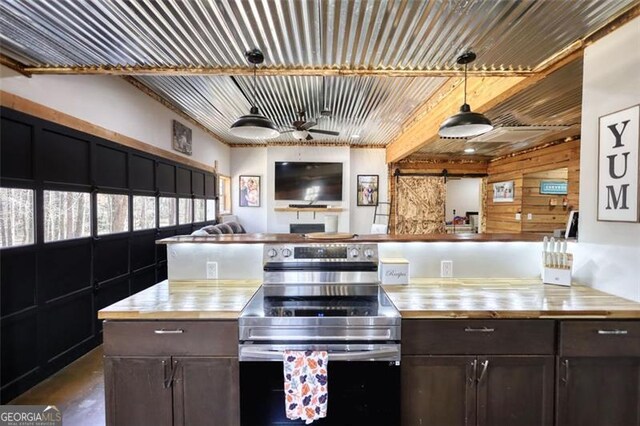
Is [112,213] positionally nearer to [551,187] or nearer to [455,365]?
[455,365]

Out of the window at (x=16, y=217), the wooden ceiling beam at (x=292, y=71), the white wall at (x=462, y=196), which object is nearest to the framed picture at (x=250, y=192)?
the wooden ceiling beam at (x=292, y=71)

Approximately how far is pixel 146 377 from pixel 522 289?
2230mm

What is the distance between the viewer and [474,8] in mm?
1781

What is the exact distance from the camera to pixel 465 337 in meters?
1.49

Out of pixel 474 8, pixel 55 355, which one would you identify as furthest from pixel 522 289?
pixel 55 355

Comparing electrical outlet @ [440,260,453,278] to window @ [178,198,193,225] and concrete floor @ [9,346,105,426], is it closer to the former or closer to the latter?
concrete floor @ [9,346,105,426]

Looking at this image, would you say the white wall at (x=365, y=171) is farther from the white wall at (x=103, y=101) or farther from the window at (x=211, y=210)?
the white wall at (x=103, y=101)

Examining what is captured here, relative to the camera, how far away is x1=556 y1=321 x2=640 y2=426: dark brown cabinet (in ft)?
4.82

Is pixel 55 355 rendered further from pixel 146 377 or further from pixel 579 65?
pixel 579 65

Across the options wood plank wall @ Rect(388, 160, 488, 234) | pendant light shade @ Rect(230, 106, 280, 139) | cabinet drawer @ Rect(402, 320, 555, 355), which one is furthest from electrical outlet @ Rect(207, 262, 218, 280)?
wood plank wall @ Rect(388, 160, 488, 234)

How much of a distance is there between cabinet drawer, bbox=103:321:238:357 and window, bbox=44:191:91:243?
1.53m

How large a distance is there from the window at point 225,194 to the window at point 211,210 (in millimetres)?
477

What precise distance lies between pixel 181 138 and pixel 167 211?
1188 mm

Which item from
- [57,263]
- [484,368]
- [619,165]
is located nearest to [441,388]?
[484,368]
